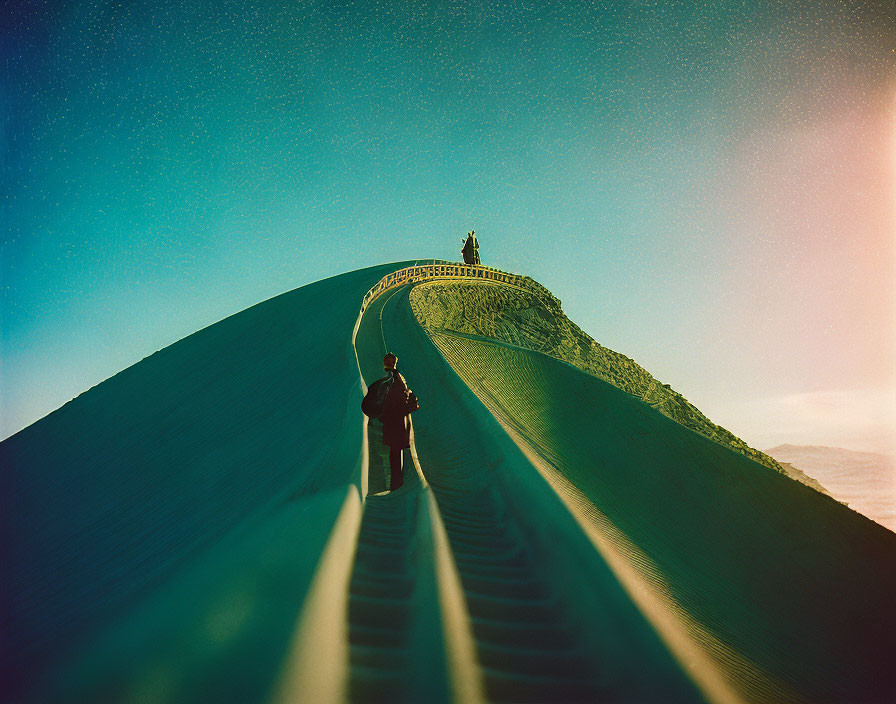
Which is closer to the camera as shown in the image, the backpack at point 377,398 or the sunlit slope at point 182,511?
the sunlit slope at point 182,511

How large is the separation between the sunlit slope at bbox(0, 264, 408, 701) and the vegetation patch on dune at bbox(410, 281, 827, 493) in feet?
16.6

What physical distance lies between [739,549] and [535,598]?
8.49 ft

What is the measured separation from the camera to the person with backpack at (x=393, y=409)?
5.76m

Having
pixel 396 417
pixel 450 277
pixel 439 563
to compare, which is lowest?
pixel 439 563

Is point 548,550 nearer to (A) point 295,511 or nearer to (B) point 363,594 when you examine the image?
(B) point 363,594

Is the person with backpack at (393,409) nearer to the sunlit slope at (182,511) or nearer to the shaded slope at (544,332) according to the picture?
the sunlit slope at (182,511)

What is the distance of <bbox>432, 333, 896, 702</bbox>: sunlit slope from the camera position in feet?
10.6

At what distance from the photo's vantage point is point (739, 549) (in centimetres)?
485

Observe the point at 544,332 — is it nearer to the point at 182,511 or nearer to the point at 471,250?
the point at 471,250

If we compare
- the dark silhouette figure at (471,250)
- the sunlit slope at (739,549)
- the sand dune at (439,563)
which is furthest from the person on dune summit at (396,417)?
the dark silhouette figure at (471,250)

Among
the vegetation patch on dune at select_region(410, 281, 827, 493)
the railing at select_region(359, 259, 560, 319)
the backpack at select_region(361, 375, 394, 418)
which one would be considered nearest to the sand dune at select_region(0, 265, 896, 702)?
the backpack at select_region(361, 375, 394, 418)

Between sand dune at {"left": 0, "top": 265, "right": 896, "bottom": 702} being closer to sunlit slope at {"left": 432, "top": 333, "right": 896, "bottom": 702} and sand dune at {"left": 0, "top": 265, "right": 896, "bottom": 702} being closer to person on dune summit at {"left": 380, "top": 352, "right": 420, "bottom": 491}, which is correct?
sunlit slope at {"left": 432, "top": 333, "right": 896, "bottom": 702}

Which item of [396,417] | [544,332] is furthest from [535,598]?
[544,332]

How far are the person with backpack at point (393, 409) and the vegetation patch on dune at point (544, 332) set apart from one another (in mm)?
11807
